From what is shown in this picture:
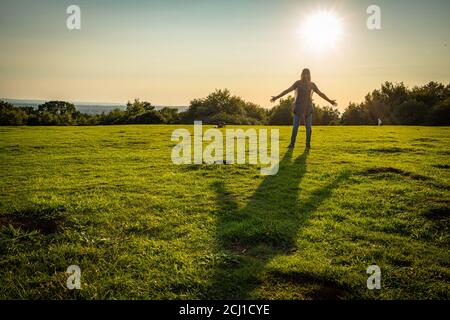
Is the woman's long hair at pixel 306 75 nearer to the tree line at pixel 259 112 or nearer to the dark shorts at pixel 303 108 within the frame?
the dark shorts at pixel 303 108

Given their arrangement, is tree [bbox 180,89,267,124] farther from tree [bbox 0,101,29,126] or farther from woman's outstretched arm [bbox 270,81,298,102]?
woman's outstretched arm [bbox 270,81,298,102]

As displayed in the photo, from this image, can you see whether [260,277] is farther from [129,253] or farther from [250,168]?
[250,168]

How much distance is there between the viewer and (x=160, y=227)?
6512 millimetres

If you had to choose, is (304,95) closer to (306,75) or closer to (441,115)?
(306,75)

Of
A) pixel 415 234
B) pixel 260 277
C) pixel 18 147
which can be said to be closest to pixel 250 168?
pixel 415 234

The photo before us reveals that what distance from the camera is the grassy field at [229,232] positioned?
4.55 m

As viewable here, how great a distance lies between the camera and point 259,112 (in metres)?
89.8

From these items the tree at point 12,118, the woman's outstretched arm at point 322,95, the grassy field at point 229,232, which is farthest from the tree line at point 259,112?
the grassy field at point 229,232

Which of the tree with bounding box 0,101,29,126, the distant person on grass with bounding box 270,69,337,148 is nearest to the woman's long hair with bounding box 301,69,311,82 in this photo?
the distant person on grass with bounding box 270,69,337,148

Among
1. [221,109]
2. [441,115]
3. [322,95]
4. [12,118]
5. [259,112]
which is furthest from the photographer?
[259,112]

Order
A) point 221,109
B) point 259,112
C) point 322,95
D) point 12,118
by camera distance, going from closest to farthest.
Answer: point 322,95 < point 12,118 < point 221,109 < point 259,112

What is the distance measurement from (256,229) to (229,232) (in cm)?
54

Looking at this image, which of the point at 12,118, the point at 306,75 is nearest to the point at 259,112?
the point at 12,118

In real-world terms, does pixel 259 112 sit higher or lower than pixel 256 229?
higher
